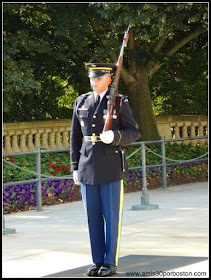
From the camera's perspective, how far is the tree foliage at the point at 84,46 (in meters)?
15.4

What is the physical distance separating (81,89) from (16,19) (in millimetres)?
3845

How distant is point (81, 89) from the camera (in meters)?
20.8

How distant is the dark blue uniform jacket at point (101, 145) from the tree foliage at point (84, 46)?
6876 mm

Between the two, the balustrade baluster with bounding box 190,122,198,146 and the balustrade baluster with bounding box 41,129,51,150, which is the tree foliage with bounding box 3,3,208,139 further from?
the balustrade baluster with bounding box 190,122,198,146

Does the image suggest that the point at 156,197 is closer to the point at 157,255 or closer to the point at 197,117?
the point at 157,255

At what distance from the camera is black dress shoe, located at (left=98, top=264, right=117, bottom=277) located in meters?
7.46

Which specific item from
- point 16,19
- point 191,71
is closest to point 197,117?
point 191,71

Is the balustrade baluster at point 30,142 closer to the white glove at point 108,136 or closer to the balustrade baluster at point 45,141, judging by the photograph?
the balustrade baluster at point 45,141

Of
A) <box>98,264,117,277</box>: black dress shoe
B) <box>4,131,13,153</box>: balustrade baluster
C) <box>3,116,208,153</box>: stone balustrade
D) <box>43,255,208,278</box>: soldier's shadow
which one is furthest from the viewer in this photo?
<box>3,116,208,153</box>: stone balustrade

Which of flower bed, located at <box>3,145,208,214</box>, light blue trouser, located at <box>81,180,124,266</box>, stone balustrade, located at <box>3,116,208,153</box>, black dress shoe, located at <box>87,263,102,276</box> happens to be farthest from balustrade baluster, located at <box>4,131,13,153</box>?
black dress shoe, located at <box>87,263,102,276</box>

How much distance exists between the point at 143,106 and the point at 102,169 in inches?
485

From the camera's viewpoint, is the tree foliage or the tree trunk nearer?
the tree foliage

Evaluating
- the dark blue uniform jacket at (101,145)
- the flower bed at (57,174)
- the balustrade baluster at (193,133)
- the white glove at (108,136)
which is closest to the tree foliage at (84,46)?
the flower bed at (57,174)

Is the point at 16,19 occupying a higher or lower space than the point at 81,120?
higher
